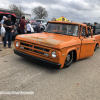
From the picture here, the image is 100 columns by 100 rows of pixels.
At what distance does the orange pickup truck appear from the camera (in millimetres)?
3570

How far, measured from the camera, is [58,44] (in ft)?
11.4

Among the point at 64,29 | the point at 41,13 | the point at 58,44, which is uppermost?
the point at 41,13

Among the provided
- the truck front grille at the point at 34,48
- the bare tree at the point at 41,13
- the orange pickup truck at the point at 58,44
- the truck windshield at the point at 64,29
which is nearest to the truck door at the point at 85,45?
the orange pickup truck at the point at 58,44

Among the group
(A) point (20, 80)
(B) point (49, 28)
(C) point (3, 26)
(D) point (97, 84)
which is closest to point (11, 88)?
(A) point (20, 80)

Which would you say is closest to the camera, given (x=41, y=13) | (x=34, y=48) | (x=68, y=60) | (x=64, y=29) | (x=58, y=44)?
(x=58, y=44)

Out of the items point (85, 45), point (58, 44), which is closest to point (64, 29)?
point (85, 45)

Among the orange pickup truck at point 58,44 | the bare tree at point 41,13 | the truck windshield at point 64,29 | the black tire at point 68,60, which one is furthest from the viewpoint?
the bare tree at point 41,13

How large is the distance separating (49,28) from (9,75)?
2.81 meters

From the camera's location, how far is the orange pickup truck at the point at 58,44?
11.7ft

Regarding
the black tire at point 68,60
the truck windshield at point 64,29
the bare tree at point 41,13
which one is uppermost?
the bare tree at point 41,13

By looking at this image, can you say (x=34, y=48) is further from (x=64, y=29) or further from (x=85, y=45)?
(x=85, y=45)

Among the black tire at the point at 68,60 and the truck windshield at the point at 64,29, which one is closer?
the black tire at the point at 68,60

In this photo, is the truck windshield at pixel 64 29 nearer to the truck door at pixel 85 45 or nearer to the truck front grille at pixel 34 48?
the truck door at pixel 85 45

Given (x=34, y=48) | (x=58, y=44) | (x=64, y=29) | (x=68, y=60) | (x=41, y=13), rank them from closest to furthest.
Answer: (x=58, y=44) → (x=34, y=48) → (x=68, y=60) → (x=64, y=29) → (x=41, y=13)
